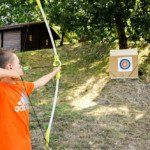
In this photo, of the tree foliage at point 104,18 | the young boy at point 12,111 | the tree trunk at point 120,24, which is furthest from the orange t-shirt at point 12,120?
the tree trunk at point 120,24

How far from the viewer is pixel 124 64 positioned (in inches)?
472

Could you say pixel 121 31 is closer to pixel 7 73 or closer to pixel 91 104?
pixel 91 104

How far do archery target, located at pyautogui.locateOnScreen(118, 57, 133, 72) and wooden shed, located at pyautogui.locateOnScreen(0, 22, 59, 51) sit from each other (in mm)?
13319

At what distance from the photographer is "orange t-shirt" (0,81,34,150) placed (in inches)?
128

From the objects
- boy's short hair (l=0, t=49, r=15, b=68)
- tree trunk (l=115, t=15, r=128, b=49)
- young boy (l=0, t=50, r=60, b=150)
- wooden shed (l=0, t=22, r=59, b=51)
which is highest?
boy's short hair (l=0, t=49, r=15, b=68)

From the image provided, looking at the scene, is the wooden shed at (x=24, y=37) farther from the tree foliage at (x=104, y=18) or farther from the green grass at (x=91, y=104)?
the tree foliage at (x=104, y=18)

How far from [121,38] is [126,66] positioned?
1887 millimetres

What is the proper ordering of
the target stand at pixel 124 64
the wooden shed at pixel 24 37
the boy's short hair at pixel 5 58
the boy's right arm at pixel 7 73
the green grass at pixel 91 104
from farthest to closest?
the wooden shed at pixel 24 37, the target stand at pixel 124 64, the green grass at pixel 91 104, the boy's short hair at pixel 5 58, the boy's right arm at pixel 7 73

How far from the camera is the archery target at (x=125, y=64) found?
11969mm

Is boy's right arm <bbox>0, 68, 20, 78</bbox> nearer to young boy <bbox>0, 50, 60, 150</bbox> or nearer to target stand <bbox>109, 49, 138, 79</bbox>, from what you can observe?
young boy <bbox>0, 50, 60, 150</bbox>

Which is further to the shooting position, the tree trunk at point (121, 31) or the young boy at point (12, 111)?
the tree trunk at point (121, 31)

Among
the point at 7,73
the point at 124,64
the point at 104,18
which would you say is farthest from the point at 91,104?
the point at 7,73

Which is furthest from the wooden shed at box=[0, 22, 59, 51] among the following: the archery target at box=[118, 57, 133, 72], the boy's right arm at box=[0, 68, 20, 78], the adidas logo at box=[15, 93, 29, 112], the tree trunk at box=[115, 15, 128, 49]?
the boy's right arm at box=[0, 68, 20, 78]

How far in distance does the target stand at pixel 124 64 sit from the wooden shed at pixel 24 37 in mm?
13174
